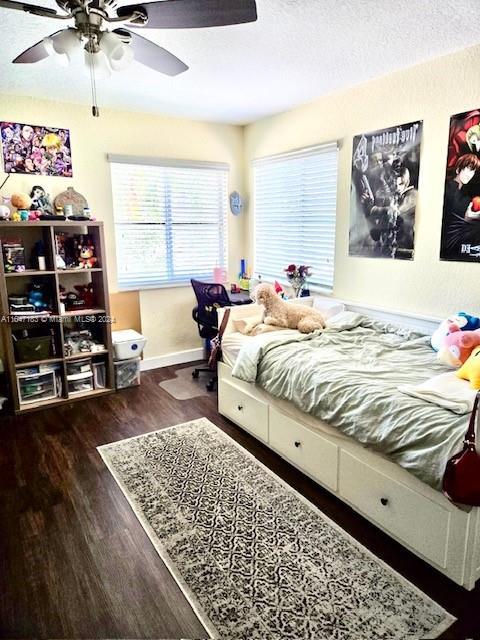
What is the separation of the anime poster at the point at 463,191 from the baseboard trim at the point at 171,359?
2821mm

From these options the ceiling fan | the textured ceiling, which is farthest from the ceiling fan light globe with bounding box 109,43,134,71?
the textured ceiling

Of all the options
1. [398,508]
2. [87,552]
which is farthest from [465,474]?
[87,552]

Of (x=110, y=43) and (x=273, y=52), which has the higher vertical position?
(x=273, y=52)

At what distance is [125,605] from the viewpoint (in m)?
1.64

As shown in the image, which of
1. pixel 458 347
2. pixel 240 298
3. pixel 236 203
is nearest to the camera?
pixel 458 347

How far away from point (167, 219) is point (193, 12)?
2.74 m

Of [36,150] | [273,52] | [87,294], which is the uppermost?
[273,52]

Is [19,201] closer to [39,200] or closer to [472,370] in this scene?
[39,200]

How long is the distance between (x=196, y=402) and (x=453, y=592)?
2.29 m

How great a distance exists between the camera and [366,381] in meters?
2.16

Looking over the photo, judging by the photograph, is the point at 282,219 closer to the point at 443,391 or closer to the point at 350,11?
the point at 350,11

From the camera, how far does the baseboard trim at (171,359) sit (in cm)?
443

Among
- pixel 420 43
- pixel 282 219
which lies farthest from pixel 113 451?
pixel 420 43

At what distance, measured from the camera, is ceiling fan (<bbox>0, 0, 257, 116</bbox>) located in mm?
1624
